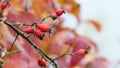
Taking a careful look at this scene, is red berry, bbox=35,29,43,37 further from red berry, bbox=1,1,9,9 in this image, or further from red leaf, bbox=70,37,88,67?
red leaf, bbox=70,37,88,67

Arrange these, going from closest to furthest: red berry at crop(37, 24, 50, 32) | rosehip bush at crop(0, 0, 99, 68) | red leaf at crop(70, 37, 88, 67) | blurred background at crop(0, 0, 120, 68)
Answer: red berry at crop(37, 24, 50, 32) < rosehip bush at crop(0, 0, 99, 68) < blurred background at crop(0, 0, 120, 68) < red leaf at crop(70, 37, 88, 67)

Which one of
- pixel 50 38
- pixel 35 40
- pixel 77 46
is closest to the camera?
pixel 35 40

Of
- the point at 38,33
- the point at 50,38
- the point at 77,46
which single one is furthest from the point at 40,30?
the point at 50,38

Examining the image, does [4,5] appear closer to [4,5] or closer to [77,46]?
[4,5]

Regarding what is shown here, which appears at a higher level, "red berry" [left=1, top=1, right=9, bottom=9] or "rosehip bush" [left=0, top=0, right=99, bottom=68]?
"rosehip bush" [left=0, top=0, right=99, bottom=68]

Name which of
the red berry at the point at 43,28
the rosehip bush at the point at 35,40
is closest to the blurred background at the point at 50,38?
the rosehip bush at the point at 35,40

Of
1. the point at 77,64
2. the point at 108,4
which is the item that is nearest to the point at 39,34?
the point at 77,64

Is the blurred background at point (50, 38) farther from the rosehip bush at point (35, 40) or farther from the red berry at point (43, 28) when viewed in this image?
the red berry at point (43, 28)

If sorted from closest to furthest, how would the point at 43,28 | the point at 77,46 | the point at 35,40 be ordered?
1. the point at 43,28
2. the point at 35,40
3. the point at 77,46

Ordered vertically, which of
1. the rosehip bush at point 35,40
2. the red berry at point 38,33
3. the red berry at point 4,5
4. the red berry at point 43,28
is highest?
the rosehip bush at point 35,40

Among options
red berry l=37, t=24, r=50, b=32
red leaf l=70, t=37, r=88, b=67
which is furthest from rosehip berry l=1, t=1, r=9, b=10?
red leaf l=70, t=37, r=88, b=67

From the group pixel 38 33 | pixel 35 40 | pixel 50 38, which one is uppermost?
pixel 50 38
